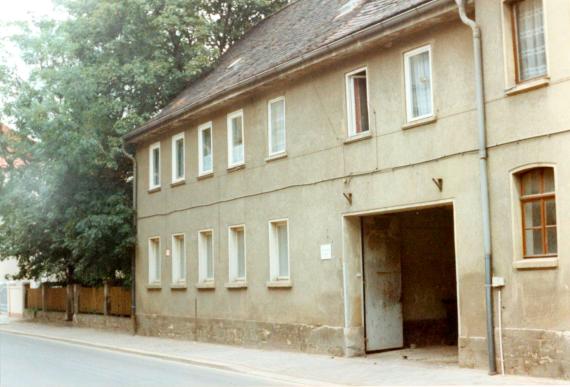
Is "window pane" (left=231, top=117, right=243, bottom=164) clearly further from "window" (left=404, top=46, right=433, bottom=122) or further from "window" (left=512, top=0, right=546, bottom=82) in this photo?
"window" (left=512, top=0, right=546, bottom=82)

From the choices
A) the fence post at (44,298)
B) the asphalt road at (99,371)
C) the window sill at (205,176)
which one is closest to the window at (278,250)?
the asphalt road at (99,371)

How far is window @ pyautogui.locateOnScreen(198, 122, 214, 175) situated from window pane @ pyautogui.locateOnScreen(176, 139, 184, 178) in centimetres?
155

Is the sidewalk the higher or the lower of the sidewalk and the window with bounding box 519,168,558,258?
the lower

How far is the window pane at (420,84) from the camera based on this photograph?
15469 mm

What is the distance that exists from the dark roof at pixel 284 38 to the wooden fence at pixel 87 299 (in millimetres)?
5916

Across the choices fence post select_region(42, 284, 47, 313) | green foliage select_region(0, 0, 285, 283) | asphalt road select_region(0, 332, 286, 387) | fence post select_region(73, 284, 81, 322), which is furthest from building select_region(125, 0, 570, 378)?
fence post select_region(42, 284, 47, 313)

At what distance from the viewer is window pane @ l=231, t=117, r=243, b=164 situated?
22.0m

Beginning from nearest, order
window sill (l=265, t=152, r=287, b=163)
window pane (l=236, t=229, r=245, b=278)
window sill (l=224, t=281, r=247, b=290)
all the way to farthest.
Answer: window sill (l=265, t=152, r=287, b=163)
window sill (l=224, t=281, r=247, b=290)
window pane (l=236, t=229, r=245, b=278)

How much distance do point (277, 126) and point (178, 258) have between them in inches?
284

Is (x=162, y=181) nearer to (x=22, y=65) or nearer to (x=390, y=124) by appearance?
(x=22, y=65)

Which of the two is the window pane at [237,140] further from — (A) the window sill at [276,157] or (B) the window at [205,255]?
(B) the window at [205,255]

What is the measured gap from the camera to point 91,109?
1098 inches

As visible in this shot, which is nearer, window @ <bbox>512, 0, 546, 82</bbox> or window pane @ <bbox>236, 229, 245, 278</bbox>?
window @ <bbox>512, 0, 546, 82</bbox>

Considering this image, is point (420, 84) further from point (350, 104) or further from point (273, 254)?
point (273, 254)
